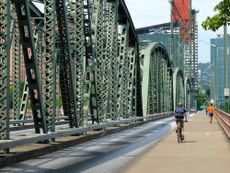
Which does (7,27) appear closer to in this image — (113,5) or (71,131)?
(71,131)

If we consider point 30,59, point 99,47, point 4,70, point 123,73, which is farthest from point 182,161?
point 123,73

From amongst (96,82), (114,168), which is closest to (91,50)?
(96,82)

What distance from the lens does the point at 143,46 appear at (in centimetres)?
5138

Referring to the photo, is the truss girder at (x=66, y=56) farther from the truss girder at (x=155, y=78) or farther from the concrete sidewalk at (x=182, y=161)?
the truss girder at (x=155, y=78)

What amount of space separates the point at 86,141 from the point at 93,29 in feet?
22.0

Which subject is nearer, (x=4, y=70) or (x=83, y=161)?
(x=4, y=70)

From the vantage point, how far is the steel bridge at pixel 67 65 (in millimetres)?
14188

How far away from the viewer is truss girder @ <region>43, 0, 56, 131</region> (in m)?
16.3

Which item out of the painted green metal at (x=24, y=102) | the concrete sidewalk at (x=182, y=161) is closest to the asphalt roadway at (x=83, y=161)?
the concrete sidewalk at (x=182, y=161)

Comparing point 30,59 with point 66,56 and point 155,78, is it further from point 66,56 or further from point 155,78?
point 155,78

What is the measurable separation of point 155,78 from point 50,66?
3966cm

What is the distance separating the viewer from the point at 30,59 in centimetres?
1475

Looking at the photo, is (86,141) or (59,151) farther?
(86,141)

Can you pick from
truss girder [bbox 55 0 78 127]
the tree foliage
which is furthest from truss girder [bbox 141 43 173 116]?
the tree foliage
